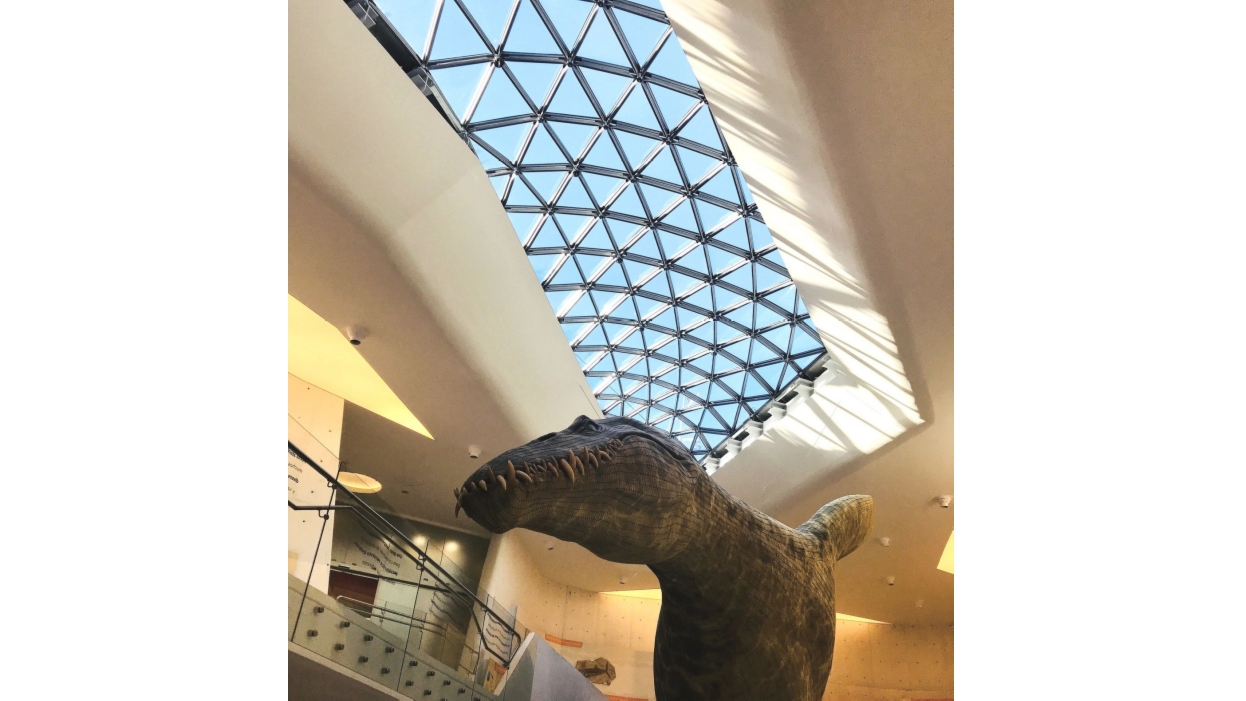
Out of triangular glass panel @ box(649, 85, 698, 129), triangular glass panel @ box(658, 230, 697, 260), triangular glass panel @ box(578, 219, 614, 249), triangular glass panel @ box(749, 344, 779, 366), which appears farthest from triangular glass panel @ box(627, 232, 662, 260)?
triangular glass panel @ box(749, 344, 779, 366)

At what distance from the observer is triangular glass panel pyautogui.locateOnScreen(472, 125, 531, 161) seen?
1842 cm

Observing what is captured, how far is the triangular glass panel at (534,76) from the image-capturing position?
17.4 m

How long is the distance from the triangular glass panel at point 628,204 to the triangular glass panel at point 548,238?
181cm

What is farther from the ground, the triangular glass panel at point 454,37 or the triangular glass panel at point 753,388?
the triangular glass panel at point 454,37

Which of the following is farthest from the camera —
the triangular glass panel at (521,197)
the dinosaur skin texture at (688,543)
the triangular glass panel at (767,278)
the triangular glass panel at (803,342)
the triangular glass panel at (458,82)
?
the triangular glass panel at (803,342)

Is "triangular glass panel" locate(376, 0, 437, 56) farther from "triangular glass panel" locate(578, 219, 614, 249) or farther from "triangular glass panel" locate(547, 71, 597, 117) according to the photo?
"triangular glass panel" locate(578, 219, 614, 249)

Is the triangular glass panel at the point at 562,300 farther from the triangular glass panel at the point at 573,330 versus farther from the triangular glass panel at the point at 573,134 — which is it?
the triangular glass panel at the point at 573,134

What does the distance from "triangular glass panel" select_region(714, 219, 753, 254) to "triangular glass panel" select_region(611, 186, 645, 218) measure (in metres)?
2.50

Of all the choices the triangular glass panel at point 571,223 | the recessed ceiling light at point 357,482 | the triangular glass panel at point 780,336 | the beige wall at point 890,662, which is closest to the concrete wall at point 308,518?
the recessed ceiling light at point 357,482

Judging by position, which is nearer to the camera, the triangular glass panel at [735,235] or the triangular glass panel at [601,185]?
the triangular glass panel at [601,185]

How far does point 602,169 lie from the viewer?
20656 mm
